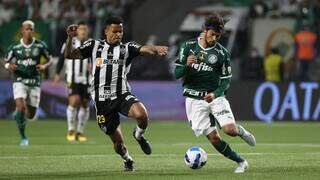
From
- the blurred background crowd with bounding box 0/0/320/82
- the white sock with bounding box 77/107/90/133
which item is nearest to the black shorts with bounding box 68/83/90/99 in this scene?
the white sock with bounding box 77/107/90/133

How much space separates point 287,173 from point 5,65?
8.19 m

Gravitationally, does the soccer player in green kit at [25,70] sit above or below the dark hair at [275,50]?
above

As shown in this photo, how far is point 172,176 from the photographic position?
1260 cm

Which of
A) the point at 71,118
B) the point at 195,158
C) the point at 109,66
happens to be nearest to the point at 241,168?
the point at 195,158

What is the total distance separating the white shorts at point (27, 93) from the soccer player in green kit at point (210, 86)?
21.2 ft

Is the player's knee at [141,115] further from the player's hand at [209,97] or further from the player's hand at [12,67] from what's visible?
the player's hand at [12,67]

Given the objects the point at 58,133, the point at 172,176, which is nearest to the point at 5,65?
the point at 58,133

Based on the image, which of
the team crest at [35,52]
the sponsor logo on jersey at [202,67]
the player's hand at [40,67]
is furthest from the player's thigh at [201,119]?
the team crest at [35,52]

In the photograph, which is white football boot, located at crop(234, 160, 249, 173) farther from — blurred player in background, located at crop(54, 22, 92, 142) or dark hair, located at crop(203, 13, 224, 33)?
blurred player in background, located at crop(54, 22, 92, 142)

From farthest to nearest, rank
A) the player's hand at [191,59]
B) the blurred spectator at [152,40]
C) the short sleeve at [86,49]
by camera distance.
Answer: the blurred spectator at [152,40] → the short sleeve at [86,49] → the player's hand at [191,59]

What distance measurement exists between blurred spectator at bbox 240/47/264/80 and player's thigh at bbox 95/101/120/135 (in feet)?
55.7

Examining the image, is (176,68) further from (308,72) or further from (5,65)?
(308,72)

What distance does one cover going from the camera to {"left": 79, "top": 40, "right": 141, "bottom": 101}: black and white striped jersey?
13586 millimetres

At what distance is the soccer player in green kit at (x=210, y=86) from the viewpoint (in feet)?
43.1
